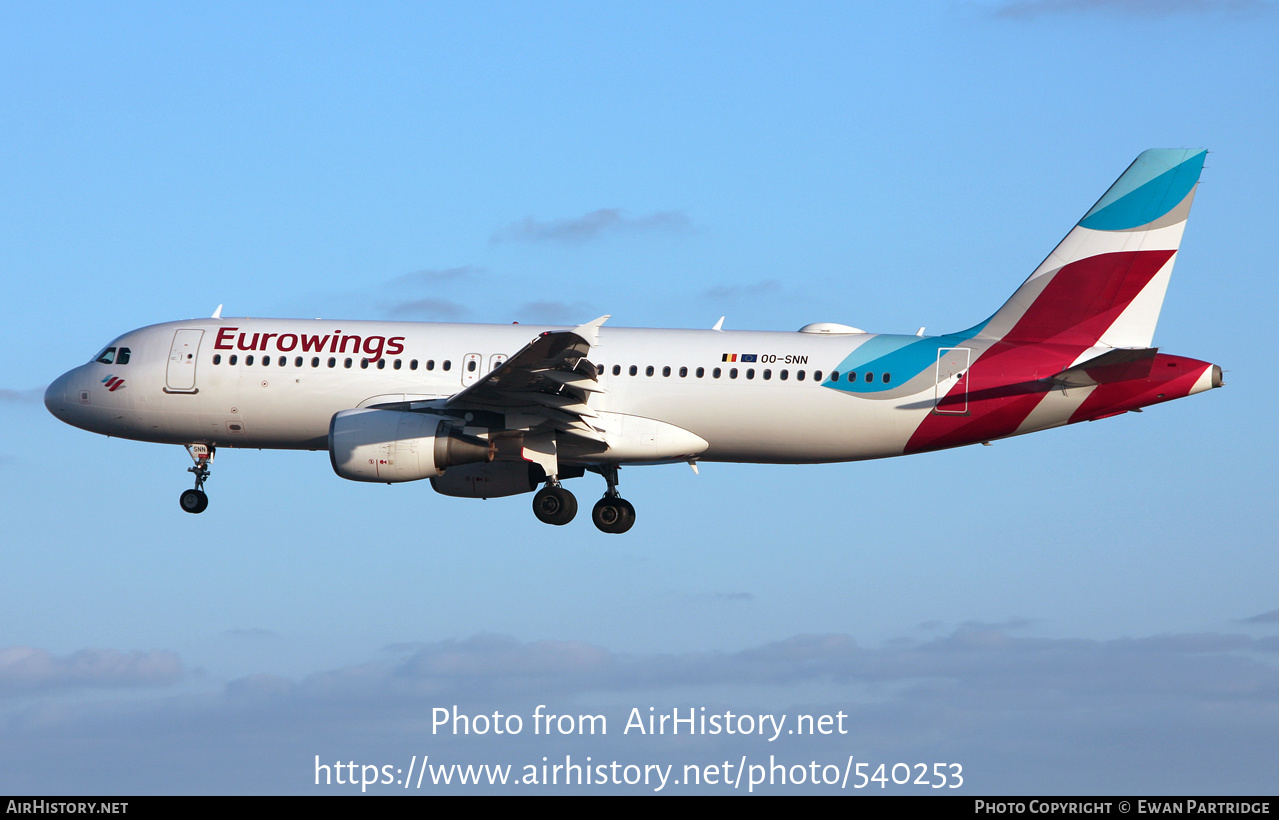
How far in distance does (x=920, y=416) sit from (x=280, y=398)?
17.1m

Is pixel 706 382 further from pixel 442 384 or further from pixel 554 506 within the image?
pixel 442 384

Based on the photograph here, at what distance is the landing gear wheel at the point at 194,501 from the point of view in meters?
42.5

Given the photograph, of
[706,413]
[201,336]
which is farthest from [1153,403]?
[201,336]

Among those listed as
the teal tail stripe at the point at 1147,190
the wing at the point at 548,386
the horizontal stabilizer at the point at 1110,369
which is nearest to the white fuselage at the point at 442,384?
the wing at the point at 548,386

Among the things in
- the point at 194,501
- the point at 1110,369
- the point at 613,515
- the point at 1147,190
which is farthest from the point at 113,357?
the point at 1147,190

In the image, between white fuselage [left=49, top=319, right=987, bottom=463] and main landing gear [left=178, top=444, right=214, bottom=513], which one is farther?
main landing gear [left=178, top=444, right=214, bottom=513]

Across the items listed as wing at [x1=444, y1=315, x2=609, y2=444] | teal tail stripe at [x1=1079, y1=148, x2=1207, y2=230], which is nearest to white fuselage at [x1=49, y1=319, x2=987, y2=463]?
wing at [x1=444, y1=315, x2=609, y2=444]

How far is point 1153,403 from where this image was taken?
37250 mm

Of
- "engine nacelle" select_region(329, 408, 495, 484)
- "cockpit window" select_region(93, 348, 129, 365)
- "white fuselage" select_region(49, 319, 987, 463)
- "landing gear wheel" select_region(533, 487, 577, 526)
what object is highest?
"cockpit window" select_region(93, 348, 129, 365)

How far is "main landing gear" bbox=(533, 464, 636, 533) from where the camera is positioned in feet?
130

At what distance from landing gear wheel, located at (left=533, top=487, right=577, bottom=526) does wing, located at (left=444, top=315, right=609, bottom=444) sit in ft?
6.07

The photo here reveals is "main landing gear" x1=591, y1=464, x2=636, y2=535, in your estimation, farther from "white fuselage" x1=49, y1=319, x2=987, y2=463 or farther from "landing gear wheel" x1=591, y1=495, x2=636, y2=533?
"white fuselage" x1=49, y1=319, x2=987, y2=463

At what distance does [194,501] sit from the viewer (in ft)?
139

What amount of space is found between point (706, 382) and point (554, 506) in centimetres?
531
